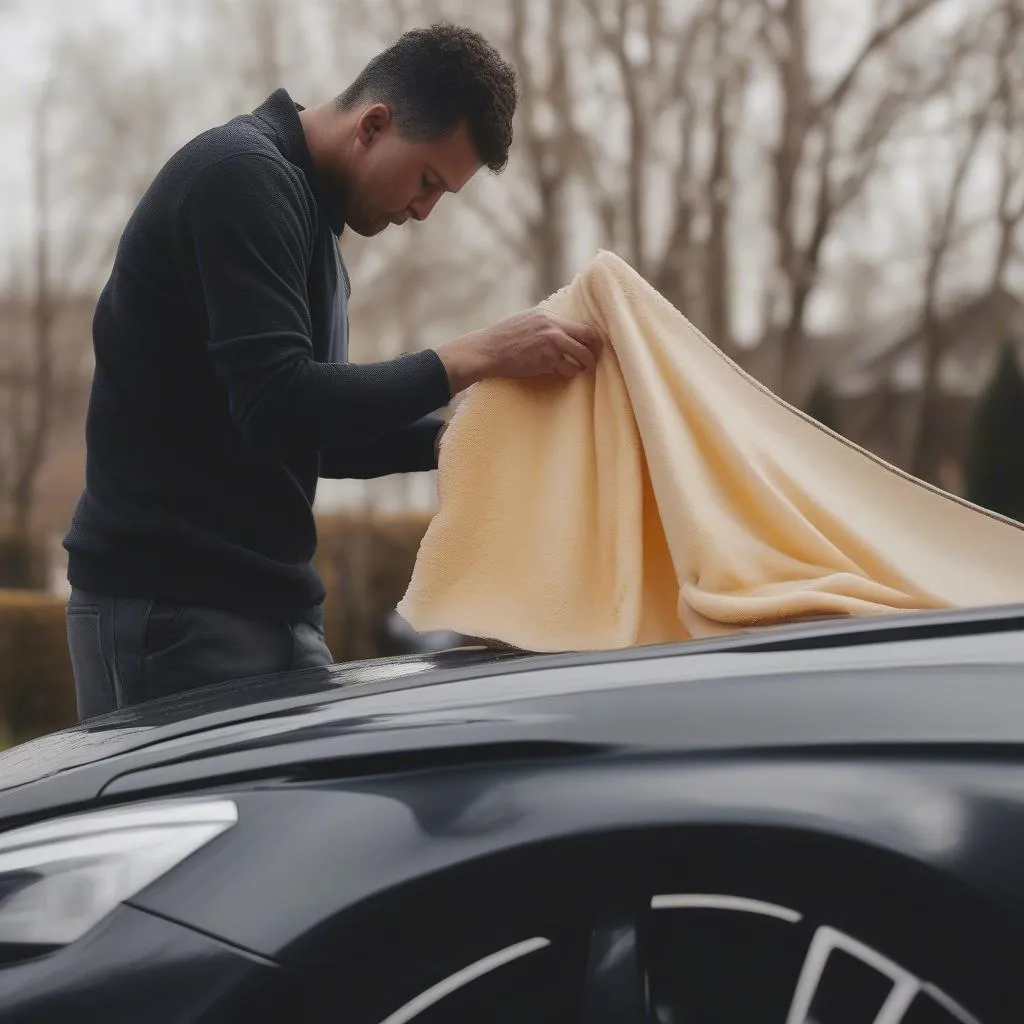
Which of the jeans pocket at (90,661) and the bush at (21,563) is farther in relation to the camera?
the bush at (21,563)

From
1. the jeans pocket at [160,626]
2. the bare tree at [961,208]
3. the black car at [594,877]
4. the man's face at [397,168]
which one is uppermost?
the bare tree at [961,208]

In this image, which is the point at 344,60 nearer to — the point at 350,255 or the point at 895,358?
the point at 350,255

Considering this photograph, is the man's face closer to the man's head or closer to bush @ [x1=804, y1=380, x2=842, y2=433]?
the man's head

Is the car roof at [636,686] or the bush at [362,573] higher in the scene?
the car roof at [636,686]

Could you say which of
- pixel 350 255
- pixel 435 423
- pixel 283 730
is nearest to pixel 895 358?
pixel 350 255

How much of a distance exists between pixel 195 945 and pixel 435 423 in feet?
5.08

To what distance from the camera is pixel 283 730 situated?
1549 mm

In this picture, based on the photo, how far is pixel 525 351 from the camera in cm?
221

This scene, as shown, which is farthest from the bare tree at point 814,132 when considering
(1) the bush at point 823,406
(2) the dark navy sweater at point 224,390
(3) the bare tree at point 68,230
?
(2) the dark navy sweater at point 224,390

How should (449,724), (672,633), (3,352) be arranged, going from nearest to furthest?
1. (449,724)
2. (672,633)
3. (3,352)

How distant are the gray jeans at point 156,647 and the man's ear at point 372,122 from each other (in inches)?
35.1

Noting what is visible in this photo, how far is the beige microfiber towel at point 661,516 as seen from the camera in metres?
1.97

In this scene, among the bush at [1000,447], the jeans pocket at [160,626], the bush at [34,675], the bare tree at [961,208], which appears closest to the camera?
the jeans pocket at [160,626]

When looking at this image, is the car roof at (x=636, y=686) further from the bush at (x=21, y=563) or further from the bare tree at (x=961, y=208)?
the bush at (x=21, y=563)
